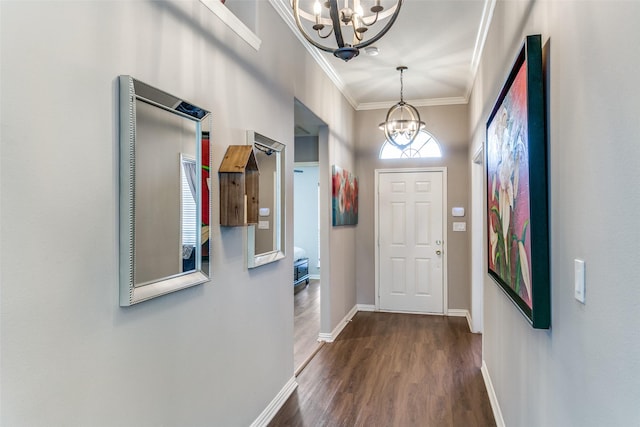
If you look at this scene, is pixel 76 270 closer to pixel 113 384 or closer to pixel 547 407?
pixel 113 384

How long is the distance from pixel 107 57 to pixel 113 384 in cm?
112

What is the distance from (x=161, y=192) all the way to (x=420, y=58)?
318 centimetres

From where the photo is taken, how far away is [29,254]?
3.68 feet

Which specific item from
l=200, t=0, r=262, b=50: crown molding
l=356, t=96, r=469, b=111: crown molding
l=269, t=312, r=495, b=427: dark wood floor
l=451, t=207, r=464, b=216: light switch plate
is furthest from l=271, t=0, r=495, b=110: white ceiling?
l=269, t=312, r=495, b=427: dark wood floor

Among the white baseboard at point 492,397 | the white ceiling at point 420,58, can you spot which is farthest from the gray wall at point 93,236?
the white baseboard at point 492,397

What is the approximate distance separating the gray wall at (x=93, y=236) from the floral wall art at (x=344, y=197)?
7.52 feet

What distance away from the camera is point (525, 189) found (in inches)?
63.6

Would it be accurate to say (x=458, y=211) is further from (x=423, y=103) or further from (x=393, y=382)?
(x=393, y=382)

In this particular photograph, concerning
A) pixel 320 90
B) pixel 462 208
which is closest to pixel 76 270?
pixel 320 90

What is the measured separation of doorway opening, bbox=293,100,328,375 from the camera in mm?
4223

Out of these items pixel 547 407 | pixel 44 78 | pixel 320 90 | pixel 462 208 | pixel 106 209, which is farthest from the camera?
pixel 462 208

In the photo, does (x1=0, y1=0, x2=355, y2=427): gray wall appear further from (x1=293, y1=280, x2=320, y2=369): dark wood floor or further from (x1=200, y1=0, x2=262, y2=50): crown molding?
(x1=293, y1=280, x2=320, y2=369): dark wood floor

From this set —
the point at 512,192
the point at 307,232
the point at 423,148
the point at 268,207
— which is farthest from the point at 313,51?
the point at 307,232

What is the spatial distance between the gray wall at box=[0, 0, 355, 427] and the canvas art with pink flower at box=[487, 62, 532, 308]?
1424 millimetres
